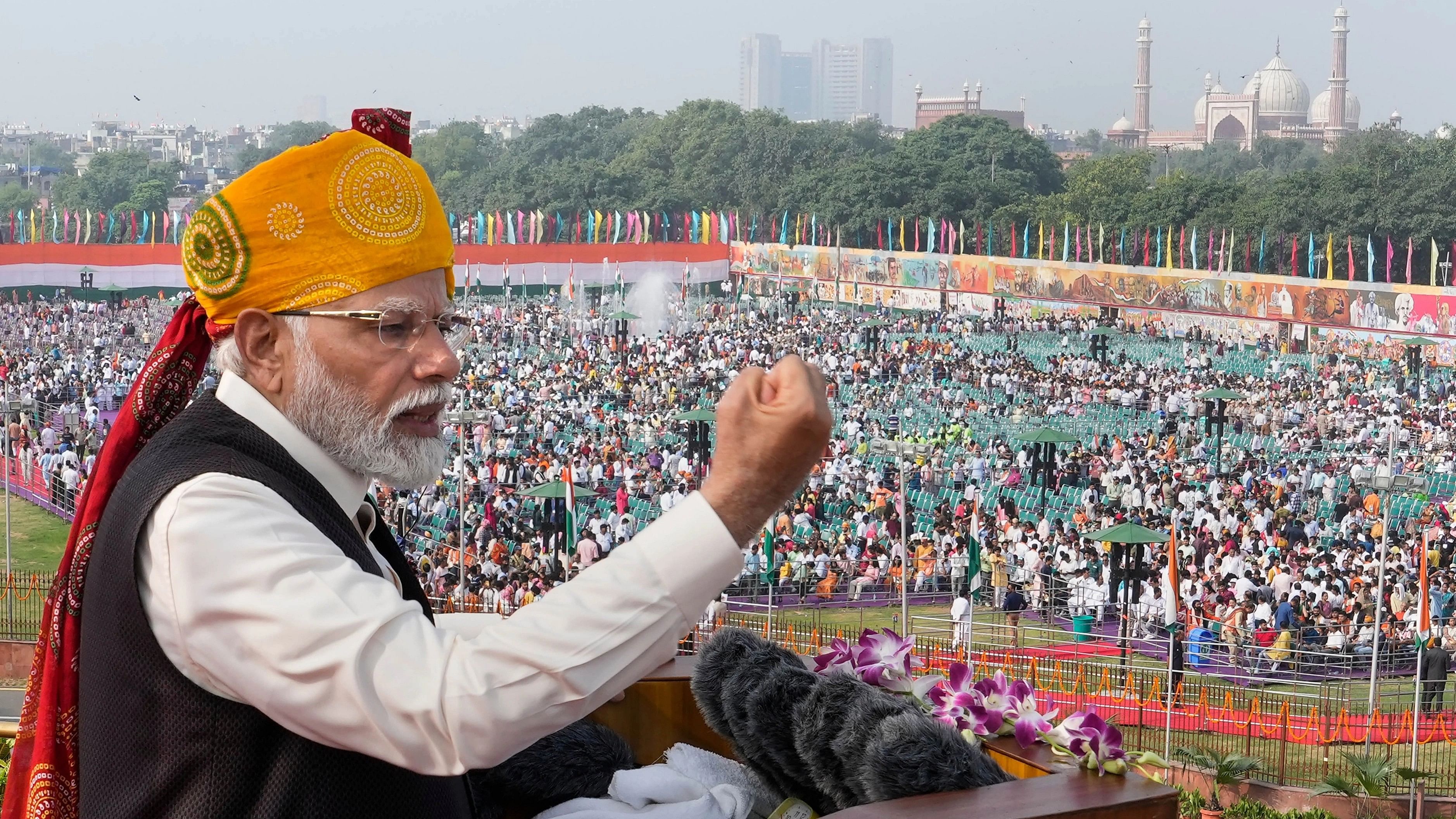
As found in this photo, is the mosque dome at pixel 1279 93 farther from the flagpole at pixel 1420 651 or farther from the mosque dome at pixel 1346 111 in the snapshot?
the flagpole at pixel 1420 651

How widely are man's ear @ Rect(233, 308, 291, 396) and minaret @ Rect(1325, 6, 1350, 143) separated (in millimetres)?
85003

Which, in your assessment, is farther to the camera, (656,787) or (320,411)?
(656,787)

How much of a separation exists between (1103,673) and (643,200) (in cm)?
4415

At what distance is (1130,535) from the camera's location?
39.2 ft

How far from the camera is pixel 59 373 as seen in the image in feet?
75.3

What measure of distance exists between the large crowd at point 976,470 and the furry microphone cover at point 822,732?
4.01 metres

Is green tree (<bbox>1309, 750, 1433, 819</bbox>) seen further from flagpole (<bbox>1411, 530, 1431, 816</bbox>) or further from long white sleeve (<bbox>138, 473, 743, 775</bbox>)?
long white sleeve (<bbox>138, 473, 743, 775</bbox>)

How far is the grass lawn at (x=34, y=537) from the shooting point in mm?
14667

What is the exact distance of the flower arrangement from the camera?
164cm

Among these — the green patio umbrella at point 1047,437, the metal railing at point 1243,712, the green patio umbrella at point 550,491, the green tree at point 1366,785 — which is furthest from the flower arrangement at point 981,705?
the green patio umbrella at point 1047,437

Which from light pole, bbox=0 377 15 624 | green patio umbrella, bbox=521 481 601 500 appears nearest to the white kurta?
light pole, bbox=0 377 15 624

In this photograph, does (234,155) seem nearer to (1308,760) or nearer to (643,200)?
(643,200)

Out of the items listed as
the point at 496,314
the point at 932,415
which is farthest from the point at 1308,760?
the point at 496,314

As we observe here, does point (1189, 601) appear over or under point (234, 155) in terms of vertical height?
under
